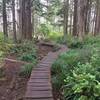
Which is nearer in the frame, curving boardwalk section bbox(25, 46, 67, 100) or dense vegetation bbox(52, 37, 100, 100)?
dense vegetation bbox(52, 37, 100, 100)

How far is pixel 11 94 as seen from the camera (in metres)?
6.46

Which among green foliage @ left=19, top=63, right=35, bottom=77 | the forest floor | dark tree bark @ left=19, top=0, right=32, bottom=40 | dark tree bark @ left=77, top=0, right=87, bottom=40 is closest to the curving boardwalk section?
green foliage @ left=19, top=63, right=35, bottom=77

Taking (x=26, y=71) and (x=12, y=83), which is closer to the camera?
(x=12, y=83)

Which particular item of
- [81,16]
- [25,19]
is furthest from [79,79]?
[25,19]

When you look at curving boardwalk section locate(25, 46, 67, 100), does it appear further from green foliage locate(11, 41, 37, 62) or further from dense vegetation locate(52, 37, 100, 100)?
green foliage locate(11, 41, 37, 62)

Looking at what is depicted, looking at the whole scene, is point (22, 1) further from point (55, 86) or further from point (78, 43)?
point (55, 86)

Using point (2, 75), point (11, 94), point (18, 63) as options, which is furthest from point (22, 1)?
point (11, 94)

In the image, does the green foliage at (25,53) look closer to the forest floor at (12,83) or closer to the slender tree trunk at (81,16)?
the forest floor at (12,83)

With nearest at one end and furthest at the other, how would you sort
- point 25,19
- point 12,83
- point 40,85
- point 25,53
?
point 40,85 → point 12,83 → point 25,53 → point 25,19

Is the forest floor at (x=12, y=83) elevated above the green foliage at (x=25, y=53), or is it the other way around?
the green foliage at (x=25, y=53)

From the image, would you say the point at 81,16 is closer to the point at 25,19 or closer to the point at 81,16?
the point at 81,16

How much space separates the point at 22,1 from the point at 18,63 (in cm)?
1251

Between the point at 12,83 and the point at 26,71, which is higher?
the point at 26,71

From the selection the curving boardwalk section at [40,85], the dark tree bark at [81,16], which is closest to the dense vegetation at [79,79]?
the curving boardwalk section at [40,85]
